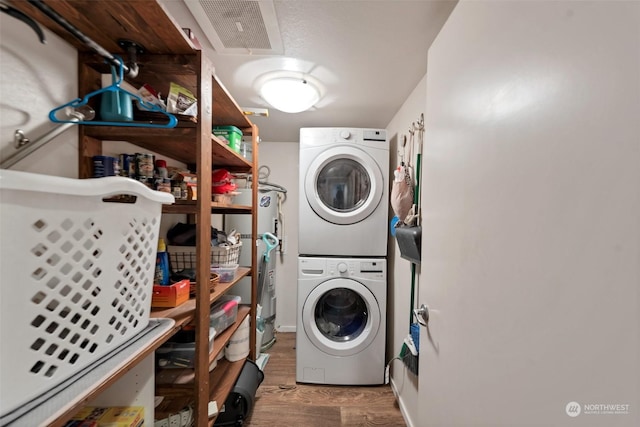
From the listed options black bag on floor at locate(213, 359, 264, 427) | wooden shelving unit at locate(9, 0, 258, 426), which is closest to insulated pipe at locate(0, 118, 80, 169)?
wooden shelving unit at locate(9, 0, 258, 426)

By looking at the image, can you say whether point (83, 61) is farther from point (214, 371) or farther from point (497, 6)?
point (214, 371)

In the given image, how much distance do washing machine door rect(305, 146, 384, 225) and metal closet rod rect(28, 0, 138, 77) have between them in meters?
1.25

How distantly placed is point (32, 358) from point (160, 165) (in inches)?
28.2

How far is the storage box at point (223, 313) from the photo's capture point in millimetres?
1182

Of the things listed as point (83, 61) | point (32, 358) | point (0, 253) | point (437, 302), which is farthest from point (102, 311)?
point (437, 302)

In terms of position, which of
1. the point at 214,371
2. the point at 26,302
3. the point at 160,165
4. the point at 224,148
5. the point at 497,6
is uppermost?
the point at 497,6

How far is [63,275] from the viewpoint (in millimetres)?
435

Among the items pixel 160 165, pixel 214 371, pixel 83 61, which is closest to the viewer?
pixel 83 61

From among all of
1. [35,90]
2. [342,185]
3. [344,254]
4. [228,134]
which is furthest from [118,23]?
[344,254]

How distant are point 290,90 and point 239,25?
0.46 m

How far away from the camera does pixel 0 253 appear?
356 millimetres

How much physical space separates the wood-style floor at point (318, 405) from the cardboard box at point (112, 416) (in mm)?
1056

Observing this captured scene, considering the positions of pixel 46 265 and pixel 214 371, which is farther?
pixel 214 371

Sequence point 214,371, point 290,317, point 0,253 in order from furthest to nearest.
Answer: point 290,317 < point 214,371 < point 0,253
